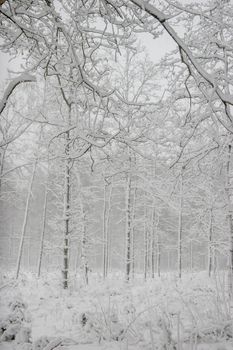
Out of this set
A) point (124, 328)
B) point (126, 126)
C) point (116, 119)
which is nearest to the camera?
point (126, 126)

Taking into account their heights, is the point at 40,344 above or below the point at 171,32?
below

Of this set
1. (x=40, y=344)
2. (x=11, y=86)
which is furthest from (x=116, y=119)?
(x=40, y=344)

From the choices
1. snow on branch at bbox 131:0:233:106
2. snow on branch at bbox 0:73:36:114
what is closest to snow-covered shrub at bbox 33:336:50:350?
snow on branch at bbox 0:73:36:114

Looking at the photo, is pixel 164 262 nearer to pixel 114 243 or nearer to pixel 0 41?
pixel 114 243

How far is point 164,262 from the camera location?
45969mm

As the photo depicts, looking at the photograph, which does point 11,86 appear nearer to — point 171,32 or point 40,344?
point 171,32

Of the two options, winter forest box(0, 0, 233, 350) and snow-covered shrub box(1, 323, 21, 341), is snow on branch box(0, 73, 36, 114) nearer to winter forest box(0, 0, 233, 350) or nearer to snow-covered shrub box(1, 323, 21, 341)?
winter forest box(0, 0, 233, 350)

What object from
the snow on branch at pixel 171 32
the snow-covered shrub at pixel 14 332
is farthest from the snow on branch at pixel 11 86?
the snow-covered shrub at pixel 14 332

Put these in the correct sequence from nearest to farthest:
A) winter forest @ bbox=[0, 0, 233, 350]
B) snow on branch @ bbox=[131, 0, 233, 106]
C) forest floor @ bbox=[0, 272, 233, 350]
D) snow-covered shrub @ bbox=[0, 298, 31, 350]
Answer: snow on branch @ bbox=[131, 0, 233, 106], winter forest @ bbox=[0, 0, 233, 350], forest floor @ bbox=[0, 272, 233, 350], snow-covered shrub @ bbox=[0, 298, 31, 350]

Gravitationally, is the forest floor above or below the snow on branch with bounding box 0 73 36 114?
below

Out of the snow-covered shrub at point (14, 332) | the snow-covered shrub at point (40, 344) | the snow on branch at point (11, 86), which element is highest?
the snow on branch at point (11, 86)

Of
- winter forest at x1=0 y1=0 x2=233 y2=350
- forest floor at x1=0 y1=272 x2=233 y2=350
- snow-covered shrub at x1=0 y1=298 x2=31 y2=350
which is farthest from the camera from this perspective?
snow-covered shrub at x1=0 y1=298 x2=31 y2=350

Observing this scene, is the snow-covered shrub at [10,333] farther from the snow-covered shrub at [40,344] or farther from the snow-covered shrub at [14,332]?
the snow-covered shrub at [40,344]

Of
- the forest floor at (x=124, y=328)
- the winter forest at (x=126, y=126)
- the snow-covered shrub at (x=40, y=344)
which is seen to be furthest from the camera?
the snow-covered shrub at (x=40, y=344)
